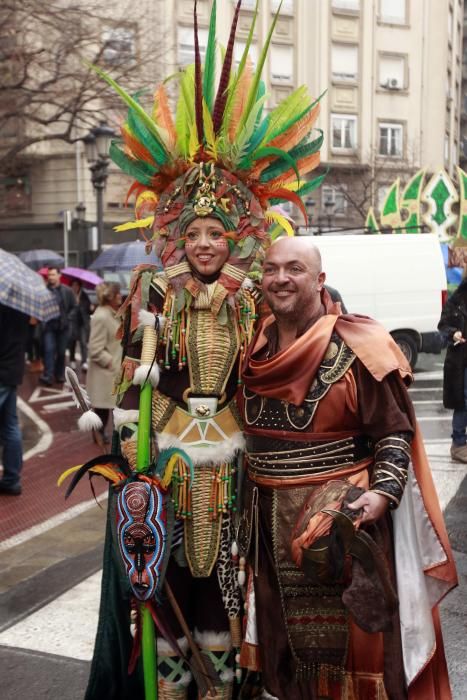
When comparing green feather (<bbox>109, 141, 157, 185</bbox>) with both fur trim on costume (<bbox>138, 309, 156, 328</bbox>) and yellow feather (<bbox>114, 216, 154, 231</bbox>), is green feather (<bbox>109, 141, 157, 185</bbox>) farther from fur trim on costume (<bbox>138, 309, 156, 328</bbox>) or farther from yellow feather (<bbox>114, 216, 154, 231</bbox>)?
fur trim on costume (<bbox>138, 309, 156, 328</bbox>)

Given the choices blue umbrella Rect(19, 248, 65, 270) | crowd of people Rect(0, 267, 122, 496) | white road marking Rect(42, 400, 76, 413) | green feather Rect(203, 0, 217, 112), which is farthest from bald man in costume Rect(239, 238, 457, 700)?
blue umbrella Rect(19, 248, 65, 270)

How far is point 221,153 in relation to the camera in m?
3.05

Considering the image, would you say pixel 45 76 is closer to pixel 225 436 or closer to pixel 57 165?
pixel 57 165

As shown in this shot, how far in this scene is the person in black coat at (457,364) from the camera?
7367 mm

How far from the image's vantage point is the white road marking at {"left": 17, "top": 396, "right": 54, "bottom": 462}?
8.38m

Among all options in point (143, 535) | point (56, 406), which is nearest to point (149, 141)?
point (143, 535)

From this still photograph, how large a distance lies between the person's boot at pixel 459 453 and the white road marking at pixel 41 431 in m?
3.97

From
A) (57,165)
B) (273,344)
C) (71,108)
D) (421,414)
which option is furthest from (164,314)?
(57,165)

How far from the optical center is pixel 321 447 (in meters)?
2.68

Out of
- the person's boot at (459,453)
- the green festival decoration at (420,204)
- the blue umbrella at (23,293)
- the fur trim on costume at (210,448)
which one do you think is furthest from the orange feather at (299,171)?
the green festival decoration at (420,204)

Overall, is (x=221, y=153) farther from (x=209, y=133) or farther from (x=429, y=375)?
(x=429, y=375)

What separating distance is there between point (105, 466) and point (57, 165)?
2902 cm

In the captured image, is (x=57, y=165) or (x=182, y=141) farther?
(x=57, y=165)

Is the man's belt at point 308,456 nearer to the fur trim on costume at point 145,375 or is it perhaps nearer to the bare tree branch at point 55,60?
the fur trim on costume at point 145,375
